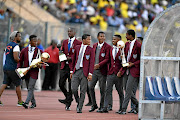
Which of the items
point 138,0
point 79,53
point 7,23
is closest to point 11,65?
point 79,53

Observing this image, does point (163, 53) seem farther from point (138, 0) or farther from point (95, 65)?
point (138, 0)

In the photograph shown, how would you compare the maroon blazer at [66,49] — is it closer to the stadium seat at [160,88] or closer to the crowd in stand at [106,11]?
the stadium seat at [160,88]

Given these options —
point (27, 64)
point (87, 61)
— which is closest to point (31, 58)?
point (27, 64)

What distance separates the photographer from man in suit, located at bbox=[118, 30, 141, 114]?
40.2ft

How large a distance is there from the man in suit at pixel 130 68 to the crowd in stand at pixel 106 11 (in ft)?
44.8

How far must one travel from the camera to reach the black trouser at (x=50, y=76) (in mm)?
21812

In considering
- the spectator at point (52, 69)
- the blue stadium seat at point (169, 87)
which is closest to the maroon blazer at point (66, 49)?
the blue stadium seat at point (169, 87)

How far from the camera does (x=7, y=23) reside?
65.7ft

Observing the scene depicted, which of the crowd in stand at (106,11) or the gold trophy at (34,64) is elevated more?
the crowd in stand at (106,11)

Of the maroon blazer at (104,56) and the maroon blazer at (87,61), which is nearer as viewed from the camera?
the maroon blazer at (87,61)

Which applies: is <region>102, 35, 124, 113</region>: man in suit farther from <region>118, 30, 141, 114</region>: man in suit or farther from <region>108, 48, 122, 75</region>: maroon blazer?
<region>118, 30, 141, 114</region>: man in suit

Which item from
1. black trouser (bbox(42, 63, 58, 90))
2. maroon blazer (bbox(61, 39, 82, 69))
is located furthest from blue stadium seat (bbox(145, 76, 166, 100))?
black trouser (bbox(42, 63, 58, 90))

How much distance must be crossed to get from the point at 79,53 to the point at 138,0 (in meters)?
21.2

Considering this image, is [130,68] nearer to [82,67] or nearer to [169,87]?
[82,67]
